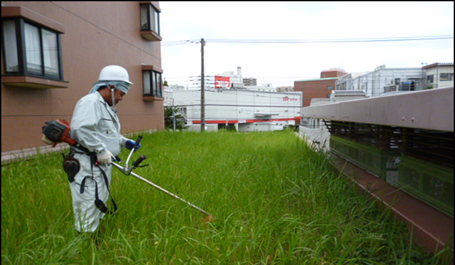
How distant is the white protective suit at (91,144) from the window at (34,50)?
5.55ft

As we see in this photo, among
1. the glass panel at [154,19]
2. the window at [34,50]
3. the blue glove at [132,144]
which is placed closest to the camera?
the blue glove at [132,144]

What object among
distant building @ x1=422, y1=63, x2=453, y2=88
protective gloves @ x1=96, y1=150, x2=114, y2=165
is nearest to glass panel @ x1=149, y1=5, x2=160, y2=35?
protective gloves @ x1=96, y1=150, x2=114, y2=165

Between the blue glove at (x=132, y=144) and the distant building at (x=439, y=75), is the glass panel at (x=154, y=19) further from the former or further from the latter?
the distant building at (x=439, y=75)

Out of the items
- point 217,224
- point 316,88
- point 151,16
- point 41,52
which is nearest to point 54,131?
point 217,224

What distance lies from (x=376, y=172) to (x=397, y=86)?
2243cm

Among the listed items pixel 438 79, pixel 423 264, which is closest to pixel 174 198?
pixel 423 264

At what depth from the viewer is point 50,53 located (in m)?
4.26

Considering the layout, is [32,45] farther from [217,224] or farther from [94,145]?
[217,224]

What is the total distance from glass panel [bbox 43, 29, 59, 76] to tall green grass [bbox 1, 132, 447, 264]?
6.45 ft

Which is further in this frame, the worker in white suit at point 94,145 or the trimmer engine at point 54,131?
the worker in white suit at point 94,145

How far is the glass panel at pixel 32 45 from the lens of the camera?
3663 mm

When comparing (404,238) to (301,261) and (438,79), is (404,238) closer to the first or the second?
(301,261)

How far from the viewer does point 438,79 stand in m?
21.4

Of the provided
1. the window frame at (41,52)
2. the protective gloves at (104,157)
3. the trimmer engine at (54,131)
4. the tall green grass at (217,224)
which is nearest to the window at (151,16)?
the window frame at (41,52)
